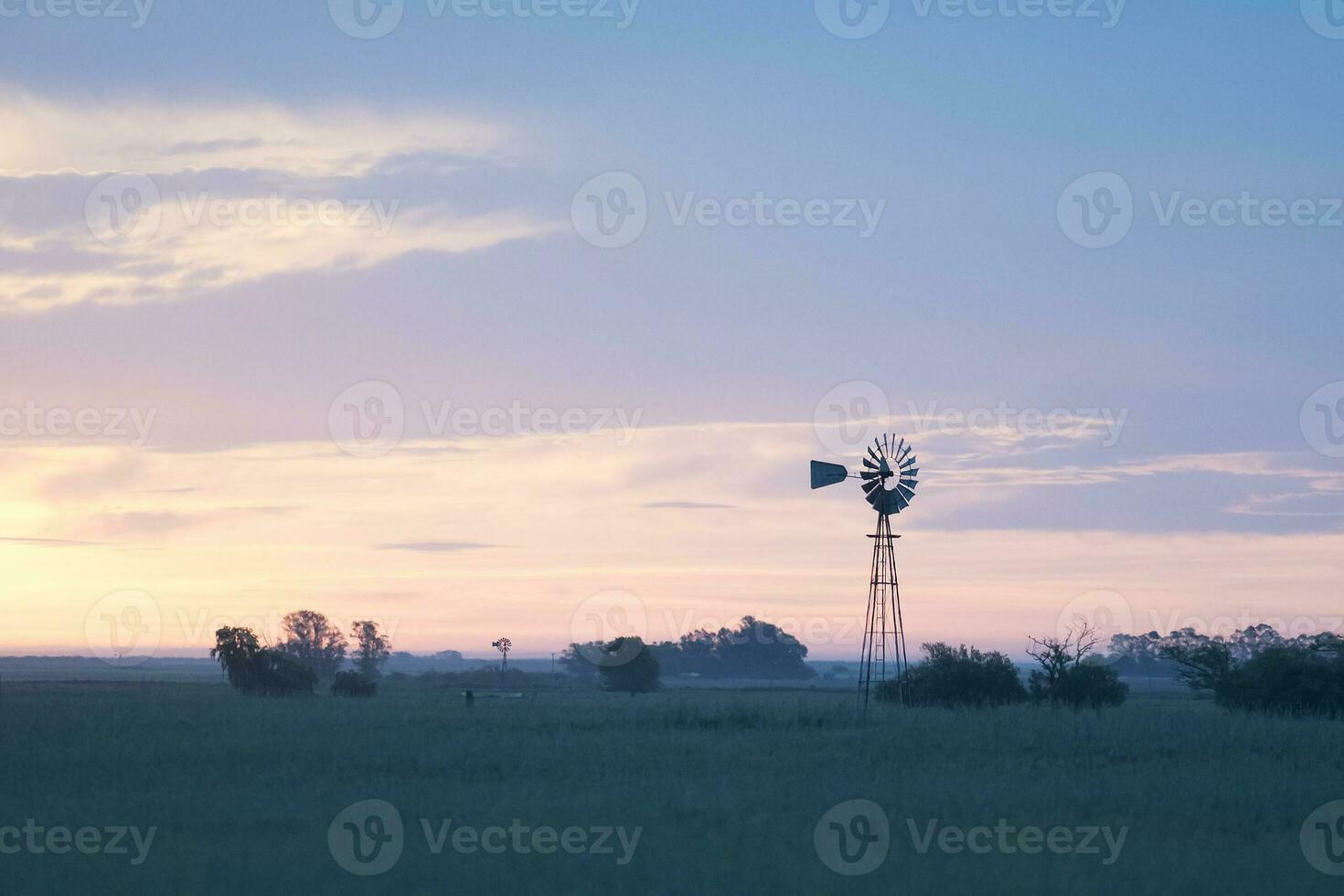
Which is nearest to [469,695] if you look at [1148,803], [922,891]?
[1148,803]

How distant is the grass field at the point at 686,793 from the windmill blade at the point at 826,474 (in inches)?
307

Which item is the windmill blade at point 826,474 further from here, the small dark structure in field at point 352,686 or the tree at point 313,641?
the tree at point 313,641

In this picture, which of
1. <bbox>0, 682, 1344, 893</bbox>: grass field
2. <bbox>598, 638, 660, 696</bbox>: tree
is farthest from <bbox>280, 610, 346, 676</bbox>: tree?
<bbox>0, 682, 1344, 893</bbox>: grass field

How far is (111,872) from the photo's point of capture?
16.1 metres

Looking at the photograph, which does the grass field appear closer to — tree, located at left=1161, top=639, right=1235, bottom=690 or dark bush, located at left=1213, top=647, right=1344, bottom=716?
dark bush, located at left=1213, top=647, right=1344, bottom=716

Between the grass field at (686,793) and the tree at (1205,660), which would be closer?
the grass field at (686,793)

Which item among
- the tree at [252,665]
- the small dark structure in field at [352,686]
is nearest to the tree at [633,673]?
the small dark structure in field at [352,686]

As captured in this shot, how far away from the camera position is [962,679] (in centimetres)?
4941

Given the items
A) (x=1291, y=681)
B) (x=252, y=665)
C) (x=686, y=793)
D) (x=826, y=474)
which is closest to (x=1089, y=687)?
(x=1291, y=681)

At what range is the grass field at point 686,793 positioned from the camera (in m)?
16.1

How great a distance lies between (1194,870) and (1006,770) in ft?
36.5

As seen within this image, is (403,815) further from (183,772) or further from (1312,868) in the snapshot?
(1312,868)

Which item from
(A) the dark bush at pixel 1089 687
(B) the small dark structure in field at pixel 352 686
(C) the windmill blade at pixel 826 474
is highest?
(C) the windmill blade at pixel 826 474

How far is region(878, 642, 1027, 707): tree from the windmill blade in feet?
31.0
